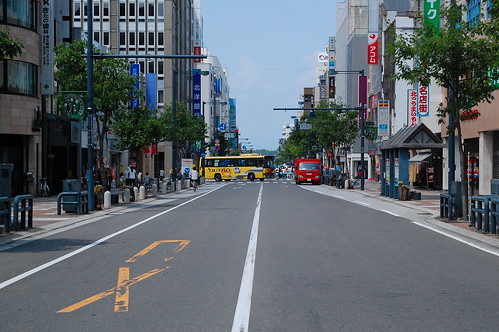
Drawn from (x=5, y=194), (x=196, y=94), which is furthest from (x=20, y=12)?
(x=196, y=94)

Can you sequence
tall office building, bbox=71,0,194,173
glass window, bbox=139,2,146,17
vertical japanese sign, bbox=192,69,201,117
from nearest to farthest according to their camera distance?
tall office building, bbox=71,0,194,173, glass window, bbox=139,2,146,17, vertical japanese sign, bbox=192,69,201,117

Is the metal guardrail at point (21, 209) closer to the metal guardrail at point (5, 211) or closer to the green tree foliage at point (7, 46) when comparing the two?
the metal guardrail at point (5, 211)

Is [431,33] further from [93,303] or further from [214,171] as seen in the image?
[214,171]

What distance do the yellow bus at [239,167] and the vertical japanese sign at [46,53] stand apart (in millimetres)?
52575

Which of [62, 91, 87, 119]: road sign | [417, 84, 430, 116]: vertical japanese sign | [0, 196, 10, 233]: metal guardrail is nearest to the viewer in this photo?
[0, 196, 10, 233]: metal guardrail

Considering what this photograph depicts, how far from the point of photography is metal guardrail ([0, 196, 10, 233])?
1623 centimetres

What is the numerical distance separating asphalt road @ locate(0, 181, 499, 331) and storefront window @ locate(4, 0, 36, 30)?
75.8ft

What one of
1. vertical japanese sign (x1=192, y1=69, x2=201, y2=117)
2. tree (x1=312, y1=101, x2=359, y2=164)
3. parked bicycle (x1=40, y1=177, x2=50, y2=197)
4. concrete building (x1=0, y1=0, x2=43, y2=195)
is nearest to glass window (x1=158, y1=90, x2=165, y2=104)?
vertical japanese sign (x1=192, y1=69, x2=201, y2=117)

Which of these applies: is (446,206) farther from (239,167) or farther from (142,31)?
(142,31)

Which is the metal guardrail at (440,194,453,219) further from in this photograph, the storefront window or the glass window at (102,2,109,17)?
the glass window at (102,2,109,17)

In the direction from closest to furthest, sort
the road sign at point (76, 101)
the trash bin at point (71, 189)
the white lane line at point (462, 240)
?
the white lane line at point (462, 240) → the trash bin at point (71, 189) → the road sign at point (76, 101)

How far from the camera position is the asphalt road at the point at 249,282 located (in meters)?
7.05

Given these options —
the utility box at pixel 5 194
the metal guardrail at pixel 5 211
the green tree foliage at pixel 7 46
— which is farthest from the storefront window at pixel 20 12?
the green tree foliage at pixel 7 46

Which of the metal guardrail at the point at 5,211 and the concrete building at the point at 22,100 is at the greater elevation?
the concrete building at the point at 22,100
